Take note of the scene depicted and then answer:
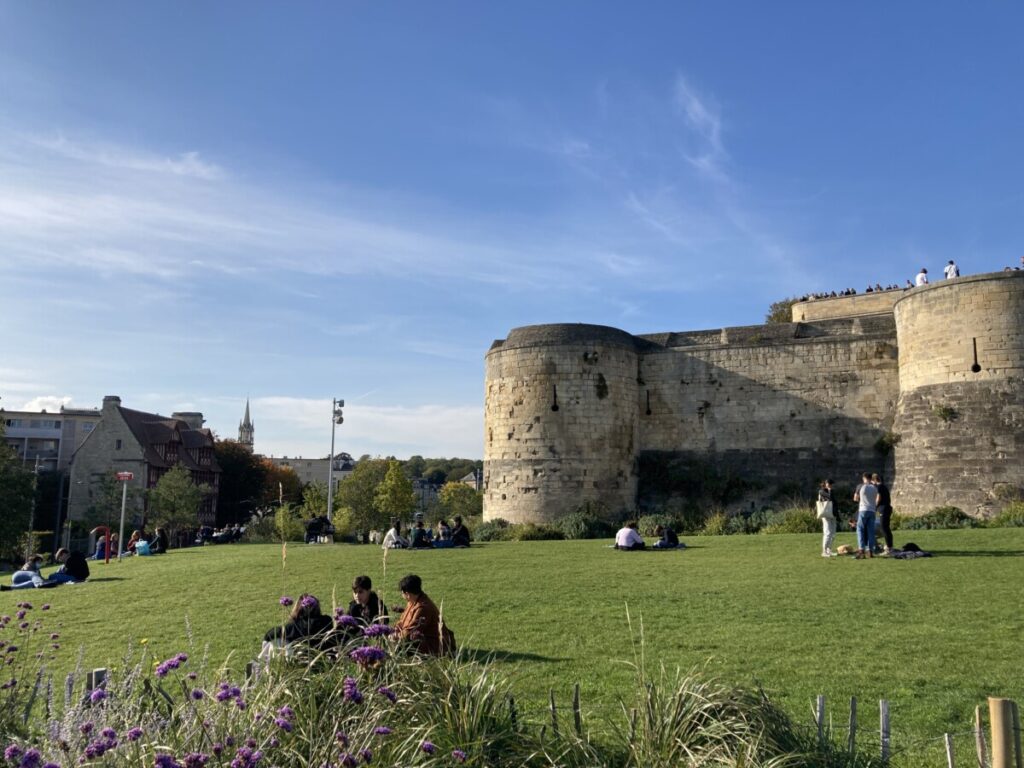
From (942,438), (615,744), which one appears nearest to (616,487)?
(942,438)

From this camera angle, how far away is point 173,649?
31.2 feet

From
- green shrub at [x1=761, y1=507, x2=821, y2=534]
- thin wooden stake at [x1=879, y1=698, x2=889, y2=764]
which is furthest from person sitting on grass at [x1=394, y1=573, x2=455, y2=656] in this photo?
green shrub at [x1=761, y1=507, x2=821, y2=534]

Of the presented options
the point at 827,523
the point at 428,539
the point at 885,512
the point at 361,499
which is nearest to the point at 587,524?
the point at 428,539

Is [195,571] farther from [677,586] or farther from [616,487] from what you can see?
[616,487]

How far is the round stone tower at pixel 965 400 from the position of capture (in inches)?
945

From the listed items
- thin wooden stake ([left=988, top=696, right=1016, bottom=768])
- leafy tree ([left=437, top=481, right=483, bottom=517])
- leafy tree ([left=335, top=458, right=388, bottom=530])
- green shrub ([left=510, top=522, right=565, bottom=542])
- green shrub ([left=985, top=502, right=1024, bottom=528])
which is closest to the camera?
thin wooden stake ([left=988, top=696, right=1016, bottom=768])

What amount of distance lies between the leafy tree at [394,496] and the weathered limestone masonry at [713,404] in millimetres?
34635

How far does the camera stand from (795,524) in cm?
2441

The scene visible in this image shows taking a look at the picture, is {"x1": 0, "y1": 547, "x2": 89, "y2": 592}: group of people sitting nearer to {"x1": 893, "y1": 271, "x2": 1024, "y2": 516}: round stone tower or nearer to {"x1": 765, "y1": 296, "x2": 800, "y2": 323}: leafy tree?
{"x1": 893, "y1": 271, "x2": 1024, "y2": 516}: round stone tower

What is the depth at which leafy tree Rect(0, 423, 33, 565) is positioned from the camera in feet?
150

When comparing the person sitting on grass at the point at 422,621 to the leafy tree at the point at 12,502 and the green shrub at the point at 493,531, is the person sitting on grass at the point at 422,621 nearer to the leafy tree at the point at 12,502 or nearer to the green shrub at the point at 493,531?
the green shrub at the point at 493,531

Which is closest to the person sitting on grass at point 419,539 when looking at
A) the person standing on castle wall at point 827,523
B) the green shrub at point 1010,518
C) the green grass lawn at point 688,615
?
the green grass lawn at point 688,615

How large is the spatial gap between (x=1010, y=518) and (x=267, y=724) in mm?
22281

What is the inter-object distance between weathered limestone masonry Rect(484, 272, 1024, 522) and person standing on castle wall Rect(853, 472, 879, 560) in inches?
405
